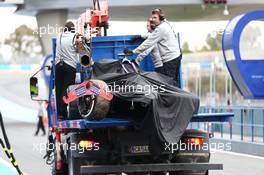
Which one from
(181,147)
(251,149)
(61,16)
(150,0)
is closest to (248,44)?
(251,149)

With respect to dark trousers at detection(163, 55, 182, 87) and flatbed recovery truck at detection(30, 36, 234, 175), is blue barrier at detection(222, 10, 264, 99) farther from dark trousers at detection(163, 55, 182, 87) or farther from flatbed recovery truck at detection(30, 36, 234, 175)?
flatbed recovery truck at detection(30, 36, 234, 175)

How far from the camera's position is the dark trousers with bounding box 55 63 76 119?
12.8 m

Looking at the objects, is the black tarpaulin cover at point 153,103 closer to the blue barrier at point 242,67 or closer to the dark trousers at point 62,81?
the dark trousers at point 62,81

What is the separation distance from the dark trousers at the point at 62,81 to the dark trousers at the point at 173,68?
5.13ft

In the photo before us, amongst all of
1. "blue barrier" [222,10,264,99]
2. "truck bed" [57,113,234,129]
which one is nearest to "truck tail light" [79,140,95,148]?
"truck bed" [57,113,234,129]

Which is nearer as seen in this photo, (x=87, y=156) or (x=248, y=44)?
(x=87, y=156)

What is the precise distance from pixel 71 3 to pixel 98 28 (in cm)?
2675

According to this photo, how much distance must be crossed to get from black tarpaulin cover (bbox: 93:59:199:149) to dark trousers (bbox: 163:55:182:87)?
3.13 feet

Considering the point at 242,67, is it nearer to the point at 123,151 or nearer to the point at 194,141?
the point at 194,141

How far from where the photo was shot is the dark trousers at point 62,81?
41.9 ft

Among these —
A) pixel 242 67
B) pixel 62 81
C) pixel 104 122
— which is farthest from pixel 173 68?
pixel 242 67

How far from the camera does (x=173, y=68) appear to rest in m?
12.6

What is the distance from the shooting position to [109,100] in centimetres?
1070

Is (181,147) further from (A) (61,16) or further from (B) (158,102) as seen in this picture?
(A) (61,16)
